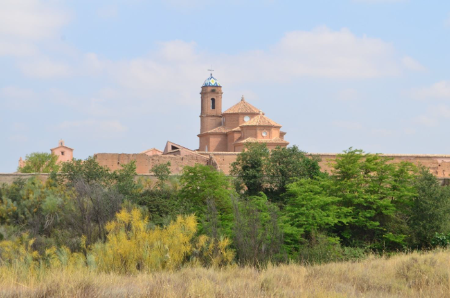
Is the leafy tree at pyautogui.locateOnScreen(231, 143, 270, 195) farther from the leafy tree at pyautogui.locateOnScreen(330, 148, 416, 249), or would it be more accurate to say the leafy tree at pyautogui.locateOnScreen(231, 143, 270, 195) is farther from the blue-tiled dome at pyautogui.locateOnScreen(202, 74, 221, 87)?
the blue-tiled dome at pyautogui.locateOnScreen(202, 74, 221, 87)

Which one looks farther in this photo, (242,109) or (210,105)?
(210,105)

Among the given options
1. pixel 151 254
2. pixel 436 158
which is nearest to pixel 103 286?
pixel 151 254

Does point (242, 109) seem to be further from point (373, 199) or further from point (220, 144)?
point (373, 199)

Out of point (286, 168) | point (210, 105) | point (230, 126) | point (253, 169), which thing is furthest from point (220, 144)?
point (286, 168)

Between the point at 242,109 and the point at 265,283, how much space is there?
31.3 meters

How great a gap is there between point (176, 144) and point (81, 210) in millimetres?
18857

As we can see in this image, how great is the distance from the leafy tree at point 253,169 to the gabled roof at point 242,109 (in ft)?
51.2

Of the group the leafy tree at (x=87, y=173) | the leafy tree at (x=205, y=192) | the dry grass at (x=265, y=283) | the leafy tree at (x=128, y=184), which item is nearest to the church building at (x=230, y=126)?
the leafy tree at (x=128, y=184)

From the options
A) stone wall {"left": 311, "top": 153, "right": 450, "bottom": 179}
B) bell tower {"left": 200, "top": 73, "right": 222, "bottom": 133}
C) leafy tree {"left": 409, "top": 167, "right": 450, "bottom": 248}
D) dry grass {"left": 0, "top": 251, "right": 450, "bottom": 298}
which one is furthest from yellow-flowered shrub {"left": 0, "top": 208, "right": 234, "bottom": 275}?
bell tower {"left": 200, "top": 73, "right": 222, "bottom": 133}

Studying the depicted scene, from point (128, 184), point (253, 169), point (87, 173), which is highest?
point (253, 169)

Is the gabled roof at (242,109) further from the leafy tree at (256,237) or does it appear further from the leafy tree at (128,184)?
the leafy tree at (256,237)

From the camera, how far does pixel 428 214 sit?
1950 cm

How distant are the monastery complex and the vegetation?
246 cm

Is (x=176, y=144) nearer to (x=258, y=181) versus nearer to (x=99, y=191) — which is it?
(x=258, y=181)
